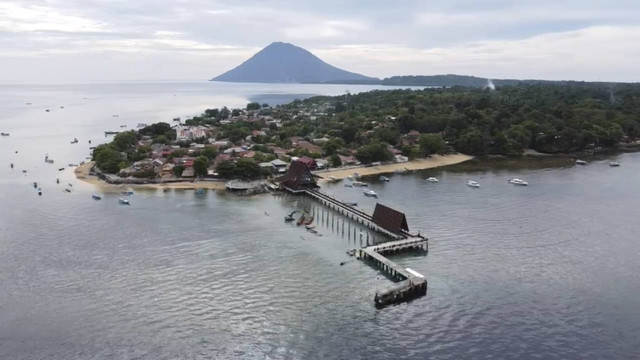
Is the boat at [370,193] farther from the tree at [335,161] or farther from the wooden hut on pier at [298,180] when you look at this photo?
the tree at [335,161]

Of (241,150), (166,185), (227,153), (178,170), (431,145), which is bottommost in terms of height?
(166,185)

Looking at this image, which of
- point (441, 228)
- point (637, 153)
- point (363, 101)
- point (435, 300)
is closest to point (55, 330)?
point (435, 300)

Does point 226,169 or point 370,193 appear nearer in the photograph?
point 370,193

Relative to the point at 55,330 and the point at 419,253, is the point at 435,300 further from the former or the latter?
the point at 55,330

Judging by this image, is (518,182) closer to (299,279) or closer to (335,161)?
(335,161)

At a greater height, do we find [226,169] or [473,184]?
[226,169]

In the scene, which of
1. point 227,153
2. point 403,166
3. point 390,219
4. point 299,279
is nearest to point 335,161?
point 403,166

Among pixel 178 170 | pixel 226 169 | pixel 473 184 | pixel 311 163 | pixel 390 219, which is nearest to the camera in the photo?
pixel 390 219
